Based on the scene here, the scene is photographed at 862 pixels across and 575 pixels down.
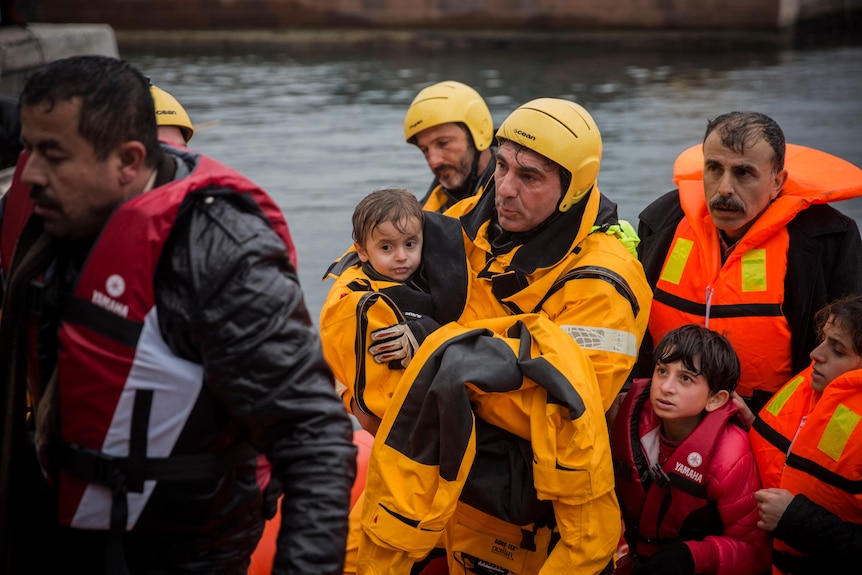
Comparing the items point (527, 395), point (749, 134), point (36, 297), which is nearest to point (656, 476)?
point (527, 395)

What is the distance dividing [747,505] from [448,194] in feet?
7.68

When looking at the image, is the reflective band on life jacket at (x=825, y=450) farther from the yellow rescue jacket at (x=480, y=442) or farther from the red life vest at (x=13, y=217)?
the red life vest at (x=13, y=217)

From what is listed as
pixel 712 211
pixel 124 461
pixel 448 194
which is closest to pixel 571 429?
pixel 712 211

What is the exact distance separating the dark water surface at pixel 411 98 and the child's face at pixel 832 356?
→ 526 cm

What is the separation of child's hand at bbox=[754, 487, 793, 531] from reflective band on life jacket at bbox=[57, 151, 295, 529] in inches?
77.1

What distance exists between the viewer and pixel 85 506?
216 centimetres

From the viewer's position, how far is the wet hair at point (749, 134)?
3.81 meters

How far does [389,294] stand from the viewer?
3.80 m

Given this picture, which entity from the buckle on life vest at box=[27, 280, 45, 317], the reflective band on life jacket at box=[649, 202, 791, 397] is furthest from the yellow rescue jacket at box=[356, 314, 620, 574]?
the buckle on life vest at box=[27, 280, 45, 317]

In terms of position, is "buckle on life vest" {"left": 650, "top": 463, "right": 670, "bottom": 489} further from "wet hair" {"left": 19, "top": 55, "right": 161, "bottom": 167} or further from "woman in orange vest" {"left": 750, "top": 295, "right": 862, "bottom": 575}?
"wet hair" {"left": 19, "top": 55, "right": 161, "bottom": 167}

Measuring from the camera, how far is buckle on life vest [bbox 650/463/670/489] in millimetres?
3547

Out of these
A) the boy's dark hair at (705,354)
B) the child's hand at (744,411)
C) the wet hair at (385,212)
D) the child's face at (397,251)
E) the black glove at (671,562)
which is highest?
the wet hair at (385,212)

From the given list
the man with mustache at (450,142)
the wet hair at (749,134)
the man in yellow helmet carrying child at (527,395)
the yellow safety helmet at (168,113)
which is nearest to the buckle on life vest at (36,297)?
the man in yellow helmet carrying child at (527,395)

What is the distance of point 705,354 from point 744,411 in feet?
1.02
